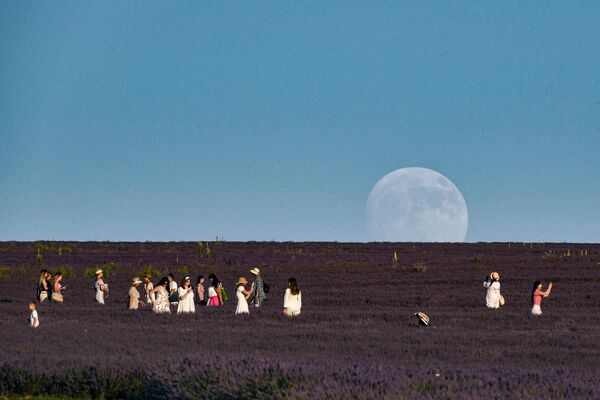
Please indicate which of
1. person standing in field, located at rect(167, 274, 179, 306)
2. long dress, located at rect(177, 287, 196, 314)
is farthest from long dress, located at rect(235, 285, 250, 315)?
person standing in field, located at rect(167, 274, 179, 306)

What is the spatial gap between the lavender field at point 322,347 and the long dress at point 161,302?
0.56 metres

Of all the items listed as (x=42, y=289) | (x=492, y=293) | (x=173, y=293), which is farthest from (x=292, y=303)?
(x=42, y=289)

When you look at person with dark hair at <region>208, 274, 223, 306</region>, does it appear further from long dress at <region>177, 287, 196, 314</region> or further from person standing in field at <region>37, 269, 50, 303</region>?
person standing in field at <region>37, 269, 50, 303</region>

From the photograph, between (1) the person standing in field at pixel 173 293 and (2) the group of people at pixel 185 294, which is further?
(1) the person standing in field at pixel 173 293

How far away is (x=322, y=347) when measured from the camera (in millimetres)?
17703

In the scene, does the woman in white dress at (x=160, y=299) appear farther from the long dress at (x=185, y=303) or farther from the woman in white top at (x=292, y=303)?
the woman in white top at (x=292, y=303)

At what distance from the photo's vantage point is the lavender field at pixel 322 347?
11.4m

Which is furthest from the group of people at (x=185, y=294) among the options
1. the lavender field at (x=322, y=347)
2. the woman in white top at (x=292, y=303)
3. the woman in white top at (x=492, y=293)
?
the woman in white top at (x=492, y=293)

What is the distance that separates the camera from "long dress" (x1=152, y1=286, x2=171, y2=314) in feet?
90.2

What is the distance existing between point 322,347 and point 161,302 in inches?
430

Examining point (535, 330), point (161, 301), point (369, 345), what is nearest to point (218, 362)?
point (369, 345)

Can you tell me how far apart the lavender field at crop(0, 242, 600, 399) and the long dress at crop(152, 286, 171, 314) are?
560mm

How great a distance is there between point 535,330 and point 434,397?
43.0ft

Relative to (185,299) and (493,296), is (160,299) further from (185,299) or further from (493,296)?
(493,296)
